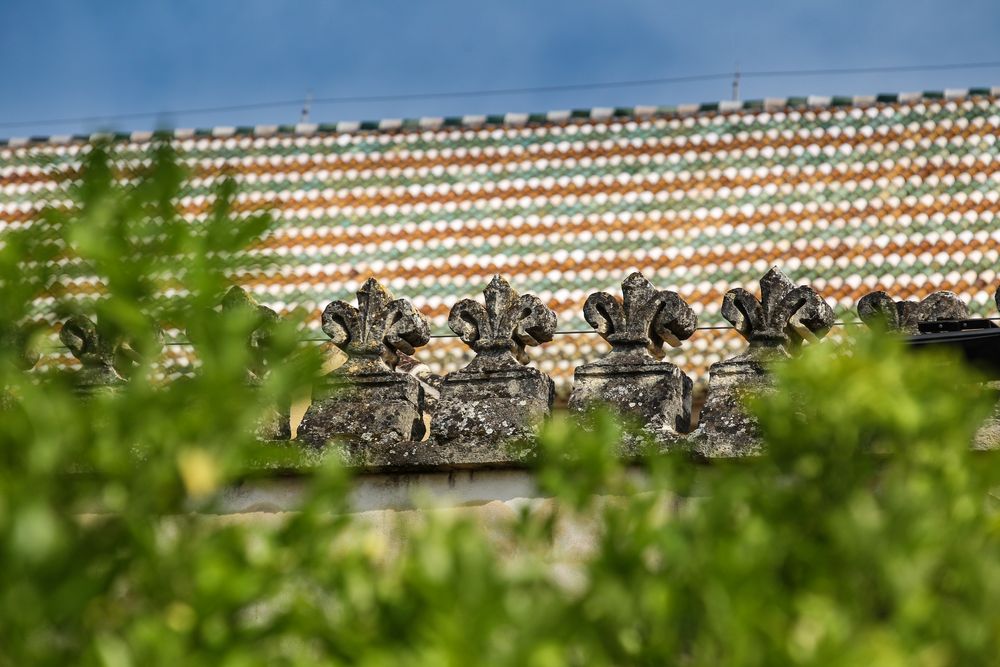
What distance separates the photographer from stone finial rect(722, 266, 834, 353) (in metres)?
5.68

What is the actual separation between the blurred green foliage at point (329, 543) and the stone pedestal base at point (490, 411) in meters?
2.72

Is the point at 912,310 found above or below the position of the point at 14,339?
above

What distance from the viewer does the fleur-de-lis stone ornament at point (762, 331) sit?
5.62 meters

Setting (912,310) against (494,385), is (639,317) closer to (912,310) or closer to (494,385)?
(494,385)

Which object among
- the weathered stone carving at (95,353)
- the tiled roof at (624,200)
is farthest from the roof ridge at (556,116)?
the weathered stone carving at (95,353)

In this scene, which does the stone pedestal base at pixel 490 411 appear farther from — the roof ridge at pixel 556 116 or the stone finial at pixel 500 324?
the roof ridge at pixel 556 116

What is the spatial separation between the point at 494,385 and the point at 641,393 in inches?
22.3

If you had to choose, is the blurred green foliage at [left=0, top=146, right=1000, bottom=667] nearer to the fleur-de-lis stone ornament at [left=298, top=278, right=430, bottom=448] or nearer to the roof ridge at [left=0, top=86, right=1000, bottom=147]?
the fleur-de-lis stone ornament at [left=298, top=278, right=430, bottom=448]

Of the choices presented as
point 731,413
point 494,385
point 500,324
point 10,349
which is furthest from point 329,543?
point 500,324

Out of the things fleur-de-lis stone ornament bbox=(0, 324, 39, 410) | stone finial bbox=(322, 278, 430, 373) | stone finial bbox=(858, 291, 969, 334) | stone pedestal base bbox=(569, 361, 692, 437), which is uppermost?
stone finial bbox=(858, 291, 969, 334)

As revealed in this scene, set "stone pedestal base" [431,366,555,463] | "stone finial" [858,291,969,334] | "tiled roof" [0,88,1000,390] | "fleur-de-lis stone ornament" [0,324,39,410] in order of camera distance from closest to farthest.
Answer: "fleur-de-lis stone ornament" [0,324,39,410], "stone pedestal base" [431,366,555,463], "stone finial" [858,291,969,334], "tiled roof" [0,88,1000,390]

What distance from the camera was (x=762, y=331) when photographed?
5.76 meters

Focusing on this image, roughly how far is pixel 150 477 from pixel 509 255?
10332 millimetres

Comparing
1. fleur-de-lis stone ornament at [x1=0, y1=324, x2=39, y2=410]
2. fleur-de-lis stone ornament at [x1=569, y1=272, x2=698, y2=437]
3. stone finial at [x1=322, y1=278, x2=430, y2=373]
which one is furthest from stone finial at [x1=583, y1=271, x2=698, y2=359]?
fleur-de-lis stone ornament at [x1=0, y1=324, x2=39, y2=410]
